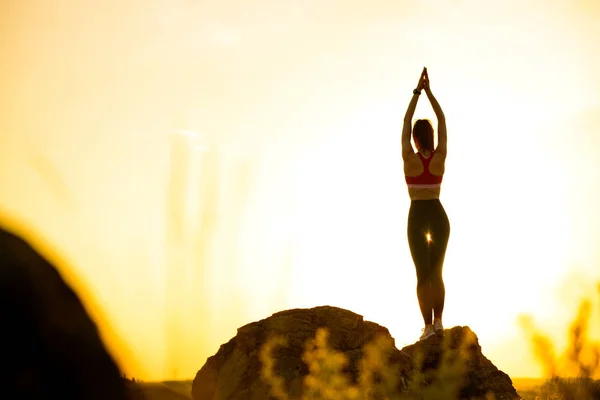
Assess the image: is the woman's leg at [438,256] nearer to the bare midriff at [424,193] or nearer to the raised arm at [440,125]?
the bare midriff at [424,193]

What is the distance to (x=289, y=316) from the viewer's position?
8.62 metres

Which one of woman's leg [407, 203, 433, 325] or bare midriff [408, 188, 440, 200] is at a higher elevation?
bare midriff [408, 188, 440, 200]

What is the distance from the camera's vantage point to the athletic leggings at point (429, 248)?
8.76 meters

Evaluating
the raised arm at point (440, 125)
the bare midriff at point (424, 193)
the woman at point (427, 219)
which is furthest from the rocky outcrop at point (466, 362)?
the raised arm at point (440, 125)

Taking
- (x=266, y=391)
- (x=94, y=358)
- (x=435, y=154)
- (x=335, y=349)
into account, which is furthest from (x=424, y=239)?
(x=94, y=358)

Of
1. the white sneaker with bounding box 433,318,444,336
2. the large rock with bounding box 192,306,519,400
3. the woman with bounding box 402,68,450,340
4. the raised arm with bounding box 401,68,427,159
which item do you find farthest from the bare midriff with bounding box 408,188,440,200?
the large rock with bounding box 192,306,519,400

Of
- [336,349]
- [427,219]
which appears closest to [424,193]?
[427,219]

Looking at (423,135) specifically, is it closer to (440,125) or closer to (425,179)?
(440,125)

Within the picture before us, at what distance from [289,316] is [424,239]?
1810mm

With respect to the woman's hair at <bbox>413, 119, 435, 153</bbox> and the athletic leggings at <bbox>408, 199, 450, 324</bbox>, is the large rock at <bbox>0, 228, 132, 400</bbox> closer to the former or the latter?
the athletic leggings at <bbox>408, 199, 450, 324</bbox>

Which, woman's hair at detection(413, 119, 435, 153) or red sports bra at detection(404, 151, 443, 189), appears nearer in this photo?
red sports bra at detection(404, 151, 443, 189)

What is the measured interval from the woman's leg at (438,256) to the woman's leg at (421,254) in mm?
57

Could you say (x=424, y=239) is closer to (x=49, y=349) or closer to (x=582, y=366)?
(x=582, y=366)

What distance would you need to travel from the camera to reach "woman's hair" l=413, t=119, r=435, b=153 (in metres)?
8.92
